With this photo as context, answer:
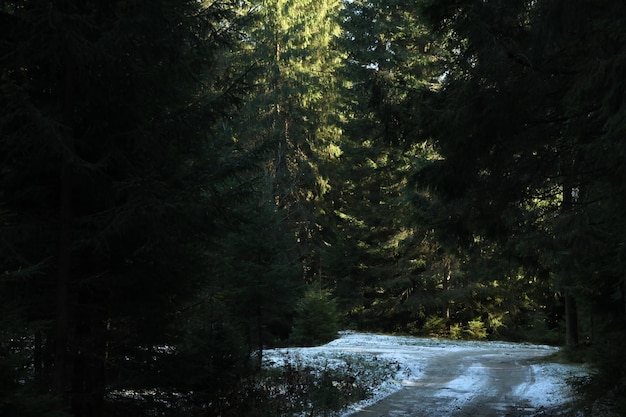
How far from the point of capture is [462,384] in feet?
A: 42.2

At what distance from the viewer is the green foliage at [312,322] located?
23856 mm

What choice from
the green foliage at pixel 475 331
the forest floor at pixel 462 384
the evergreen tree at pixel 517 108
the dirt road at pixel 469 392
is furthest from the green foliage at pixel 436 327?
the evergreen tree at pixel 517 108

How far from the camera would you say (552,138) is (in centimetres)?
830

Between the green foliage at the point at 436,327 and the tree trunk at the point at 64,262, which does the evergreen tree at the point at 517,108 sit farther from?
the green foliage at the point at 436,327

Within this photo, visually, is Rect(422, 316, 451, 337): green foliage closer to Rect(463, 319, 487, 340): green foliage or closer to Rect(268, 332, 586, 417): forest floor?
Rect(463, 319, 487, 340): green foliage

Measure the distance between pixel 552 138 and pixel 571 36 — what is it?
1.69 m

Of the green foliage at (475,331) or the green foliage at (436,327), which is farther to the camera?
the green foliage at (436,327)

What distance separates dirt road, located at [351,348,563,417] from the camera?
32.4 feet

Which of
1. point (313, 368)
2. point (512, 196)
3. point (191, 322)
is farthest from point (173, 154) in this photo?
point (313, 368)

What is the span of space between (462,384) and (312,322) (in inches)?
467

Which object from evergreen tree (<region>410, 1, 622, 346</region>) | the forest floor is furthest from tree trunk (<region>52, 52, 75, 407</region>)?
evergreen tree (<region>410, 1, 622, 346</region>)

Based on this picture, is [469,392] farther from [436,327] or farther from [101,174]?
[436,327]

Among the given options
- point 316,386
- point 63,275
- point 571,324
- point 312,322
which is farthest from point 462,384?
point 312,322

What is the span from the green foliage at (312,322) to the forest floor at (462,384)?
5.49m
